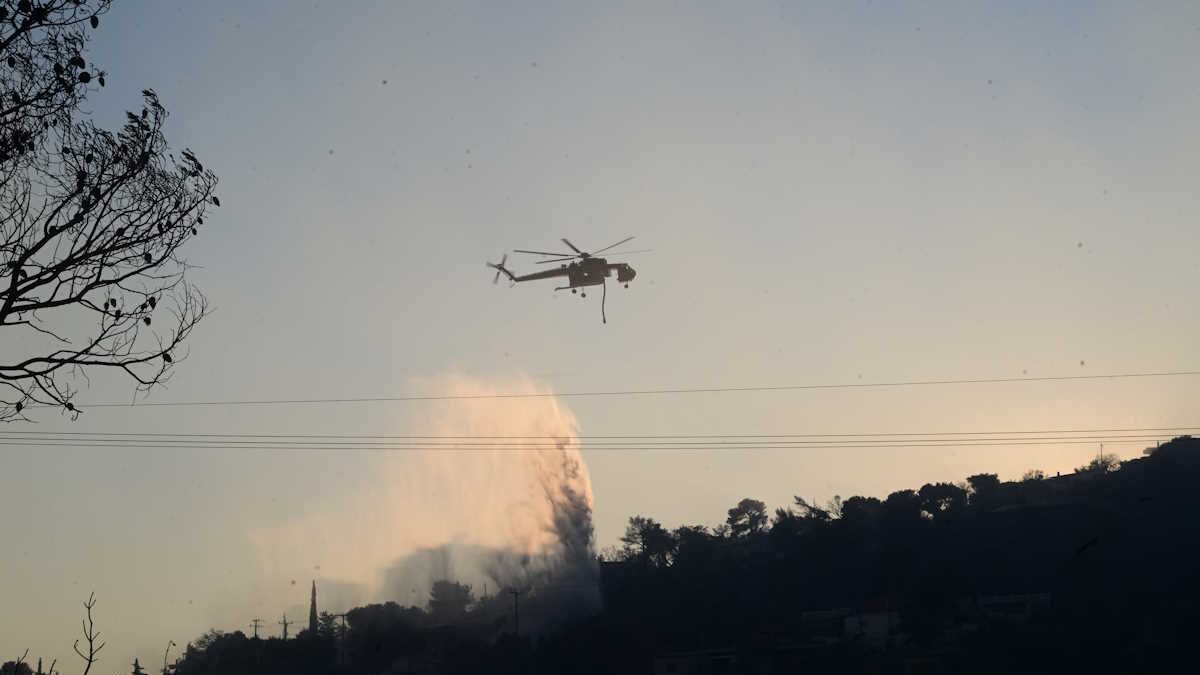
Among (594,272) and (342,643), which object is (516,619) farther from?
(594,272)

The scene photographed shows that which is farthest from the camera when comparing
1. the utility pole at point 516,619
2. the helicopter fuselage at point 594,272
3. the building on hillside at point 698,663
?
the utility pole at point 516,619

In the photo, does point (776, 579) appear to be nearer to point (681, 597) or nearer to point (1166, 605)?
point (681, 597)

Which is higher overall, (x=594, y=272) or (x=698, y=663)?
(x=594, y=272)

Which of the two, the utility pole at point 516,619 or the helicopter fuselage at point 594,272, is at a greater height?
the helicopter fuselage at point 594,272

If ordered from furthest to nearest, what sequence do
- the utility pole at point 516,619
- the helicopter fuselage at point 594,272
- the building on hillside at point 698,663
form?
the utility pole at point 516,619 < the building on hillside at point 698,663 < the helicopter fuselage at point 594,272

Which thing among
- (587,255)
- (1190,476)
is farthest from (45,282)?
(1190,476)

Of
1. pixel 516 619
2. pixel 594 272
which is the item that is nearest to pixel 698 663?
pixel 516 619

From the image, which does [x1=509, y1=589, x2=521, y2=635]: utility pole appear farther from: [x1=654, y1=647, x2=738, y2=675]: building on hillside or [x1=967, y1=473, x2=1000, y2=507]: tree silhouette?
[x1=967, y1=473, x2=1000, y2=507]: tree silhouette

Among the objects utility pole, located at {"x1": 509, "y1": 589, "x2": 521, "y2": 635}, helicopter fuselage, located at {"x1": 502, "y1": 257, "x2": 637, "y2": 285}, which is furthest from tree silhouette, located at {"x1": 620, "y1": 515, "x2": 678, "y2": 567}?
helicopter fuselage, located at {"x1": 502, "y1": 257, "x2": 637, "y2": 285}

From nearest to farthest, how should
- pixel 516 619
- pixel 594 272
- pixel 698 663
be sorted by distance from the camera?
pixel 594 272, pixel 698 663, pixel 516 619

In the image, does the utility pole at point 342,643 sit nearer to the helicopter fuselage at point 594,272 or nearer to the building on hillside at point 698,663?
the building on hillside at point 698,663

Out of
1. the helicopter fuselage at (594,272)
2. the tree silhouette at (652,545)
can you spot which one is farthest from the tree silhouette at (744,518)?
the helicopter fuselage at (594,272)

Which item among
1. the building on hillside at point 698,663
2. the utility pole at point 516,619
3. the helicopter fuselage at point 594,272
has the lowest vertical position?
the building on hillside at point 698,663
